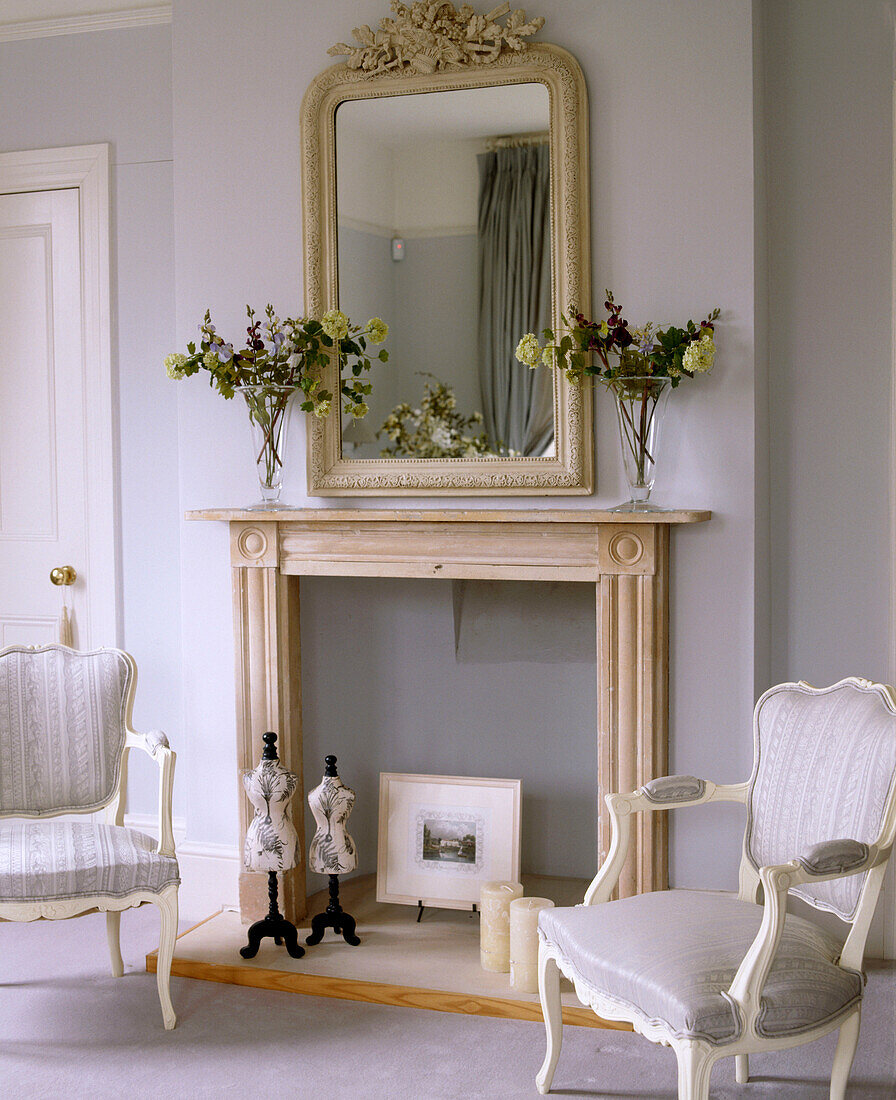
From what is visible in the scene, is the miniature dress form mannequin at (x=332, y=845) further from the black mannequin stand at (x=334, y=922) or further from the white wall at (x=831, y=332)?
the white wall at (x=831, y=332)

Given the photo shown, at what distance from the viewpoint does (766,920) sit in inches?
78.6

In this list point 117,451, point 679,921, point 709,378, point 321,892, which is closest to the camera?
point 679,921

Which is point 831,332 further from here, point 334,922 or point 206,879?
point 206,879

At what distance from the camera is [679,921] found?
2246mm

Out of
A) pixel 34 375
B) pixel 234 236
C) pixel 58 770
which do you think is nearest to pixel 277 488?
pixel 234 236

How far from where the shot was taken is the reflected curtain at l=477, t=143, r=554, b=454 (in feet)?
9.92

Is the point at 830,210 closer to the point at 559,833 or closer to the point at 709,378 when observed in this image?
the point at 709,378

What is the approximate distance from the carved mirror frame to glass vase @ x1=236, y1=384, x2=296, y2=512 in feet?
0.31

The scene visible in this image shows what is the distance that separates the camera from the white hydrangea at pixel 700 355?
2771 mm

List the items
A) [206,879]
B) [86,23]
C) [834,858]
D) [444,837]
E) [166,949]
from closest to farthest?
[834,858]
[166,949]
[444,837]
[206,879]
[86,23]

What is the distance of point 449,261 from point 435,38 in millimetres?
606

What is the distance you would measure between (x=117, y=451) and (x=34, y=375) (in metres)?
0.43

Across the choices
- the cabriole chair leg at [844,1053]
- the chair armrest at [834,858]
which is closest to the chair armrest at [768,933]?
the chair armrest at [834,858]

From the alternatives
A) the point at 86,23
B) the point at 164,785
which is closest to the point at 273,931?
the point at 164,785
